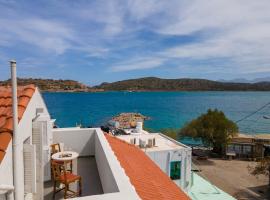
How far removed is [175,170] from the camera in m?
16.7

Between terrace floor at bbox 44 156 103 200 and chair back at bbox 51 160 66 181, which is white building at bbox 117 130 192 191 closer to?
terrace floor at bbox 44 156 103 200

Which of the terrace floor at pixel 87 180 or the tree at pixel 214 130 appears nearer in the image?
the terrace floor at pixel 87 180

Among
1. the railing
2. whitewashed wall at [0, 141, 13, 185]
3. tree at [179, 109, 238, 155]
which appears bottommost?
Answer: tree at [179, 109, 238, 155]

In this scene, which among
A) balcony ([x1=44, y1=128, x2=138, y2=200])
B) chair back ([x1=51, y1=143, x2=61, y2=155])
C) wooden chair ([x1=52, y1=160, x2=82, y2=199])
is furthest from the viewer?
chair back ([x1=51, y1=143, x2=61, y2=155])

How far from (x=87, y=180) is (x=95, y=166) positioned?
0.86m

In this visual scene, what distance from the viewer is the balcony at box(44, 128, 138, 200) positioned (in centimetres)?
388

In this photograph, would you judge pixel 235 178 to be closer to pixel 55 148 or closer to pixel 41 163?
pixel 55 148

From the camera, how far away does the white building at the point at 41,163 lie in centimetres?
284

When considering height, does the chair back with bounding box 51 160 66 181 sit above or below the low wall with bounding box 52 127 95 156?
below

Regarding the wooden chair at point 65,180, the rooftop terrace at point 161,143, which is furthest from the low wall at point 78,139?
the rooftop terrace at point 161,143

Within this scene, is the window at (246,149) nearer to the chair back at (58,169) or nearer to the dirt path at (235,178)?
the dirt path at (235,178)

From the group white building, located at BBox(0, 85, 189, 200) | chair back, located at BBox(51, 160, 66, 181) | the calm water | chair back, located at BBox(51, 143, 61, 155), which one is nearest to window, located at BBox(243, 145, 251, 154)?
white building, located at BBox(0, 85, 189, 200)

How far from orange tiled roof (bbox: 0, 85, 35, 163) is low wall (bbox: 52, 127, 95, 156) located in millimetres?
2959

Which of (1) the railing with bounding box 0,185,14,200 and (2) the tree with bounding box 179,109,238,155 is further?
(2) the tree with bounding box 179,109,238,155
